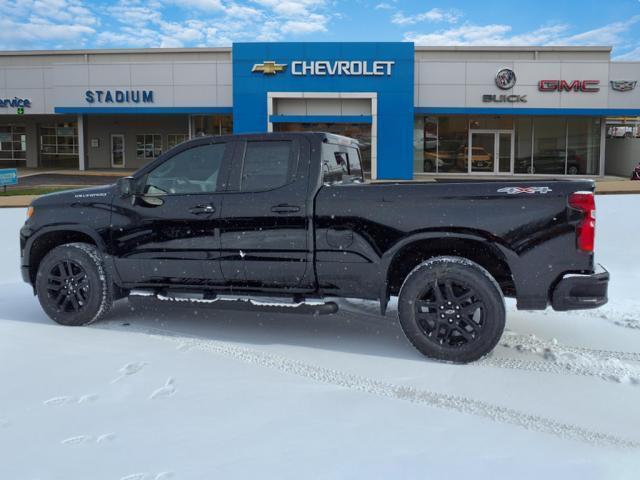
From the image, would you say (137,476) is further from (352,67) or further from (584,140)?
(584,140)

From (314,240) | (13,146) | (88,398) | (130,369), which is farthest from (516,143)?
(88,398)

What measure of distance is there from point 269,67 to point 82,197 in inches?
1027

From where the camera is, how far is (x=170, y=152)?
5824 millimetres

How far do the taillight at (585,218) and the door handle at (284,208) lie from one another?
2143mm

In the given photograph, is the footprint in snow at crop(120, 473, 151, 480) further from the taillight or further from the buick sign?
the buick sign

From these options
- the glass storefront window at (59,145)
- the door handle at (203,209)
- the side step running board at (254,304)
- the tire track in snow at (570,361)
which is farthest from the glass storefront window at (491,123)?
the side step running board at (254,304)

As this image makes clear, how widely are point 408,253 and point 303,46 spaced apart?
89.0ft

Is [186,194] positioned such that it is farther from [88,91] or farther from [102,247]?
[88,91]

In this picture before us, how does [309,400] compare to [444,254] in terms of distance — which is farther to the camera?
[444,254]

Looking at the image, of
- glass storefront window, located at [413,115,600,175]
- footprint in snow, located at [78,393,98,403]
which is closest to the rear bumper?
footprint in snow, located at [78,393,98,403]

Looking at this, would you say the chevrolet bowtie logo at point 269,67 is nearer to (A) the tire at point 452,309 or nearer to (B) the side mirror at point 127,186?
(B) the side mirror at point 127,186

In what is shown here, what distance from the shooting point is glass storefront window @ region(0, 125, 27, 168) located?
133ft

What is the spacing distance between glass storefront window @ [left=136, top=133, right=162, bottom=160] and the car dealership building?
3.62 feet

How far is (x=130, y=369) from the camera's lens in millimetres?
4742
